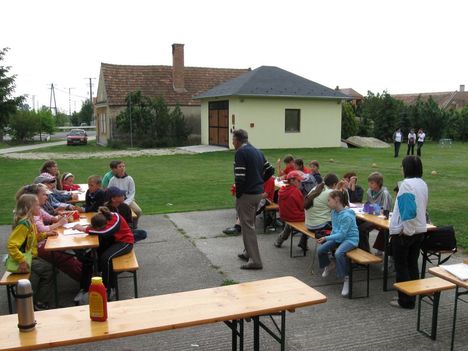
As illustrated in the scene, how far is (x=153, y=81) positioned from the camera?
1415 inches

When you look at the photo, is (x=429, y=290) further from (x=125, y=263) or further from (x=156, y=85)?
(x=156, y=85)

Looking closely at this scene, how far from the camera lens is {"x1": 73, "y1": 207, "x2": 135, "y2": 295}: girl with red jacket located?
5.50m

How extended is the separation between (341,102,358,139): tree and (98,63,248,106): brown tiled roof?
10071 millimetres

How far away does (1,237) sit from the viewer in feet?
28.0

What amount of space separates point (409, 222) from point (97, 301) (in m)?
3.41

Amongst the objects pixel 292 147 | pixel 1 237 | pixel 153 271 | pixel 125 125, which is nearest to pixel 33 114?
pixel 125 125

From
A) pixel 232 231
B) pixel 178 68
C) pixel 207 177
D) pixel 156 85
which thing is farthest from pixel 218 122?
pixel 232 231

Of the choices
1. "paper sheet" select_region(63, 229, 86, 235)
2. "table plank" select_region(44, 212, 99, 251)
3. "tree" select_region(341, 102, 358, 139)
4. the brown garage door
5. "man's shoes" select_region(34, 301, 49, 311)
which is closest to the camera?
"table plank" select_region(44, 212, 99, 251)

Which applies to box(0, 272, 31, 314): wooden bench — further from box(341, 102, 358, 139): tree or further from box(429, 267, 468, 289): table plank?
box(341, 102, 358, 139): tree

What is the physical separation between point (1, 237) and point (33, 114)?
3797cm

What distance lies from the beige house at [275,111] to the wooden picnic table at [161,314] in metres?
23.1

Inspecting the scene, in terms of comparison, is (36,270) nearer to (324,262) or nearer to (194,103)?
(324,262)

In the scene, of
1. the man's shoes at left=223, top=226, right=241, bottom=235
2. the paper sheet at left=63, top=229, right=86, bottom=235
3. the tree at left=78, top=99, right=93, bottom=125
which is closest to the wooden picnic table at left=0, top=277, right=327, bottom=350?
the paper sheet at left=63, top=229, right=86, bottom=235

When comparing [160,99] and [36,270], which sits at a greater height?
[160,99]
